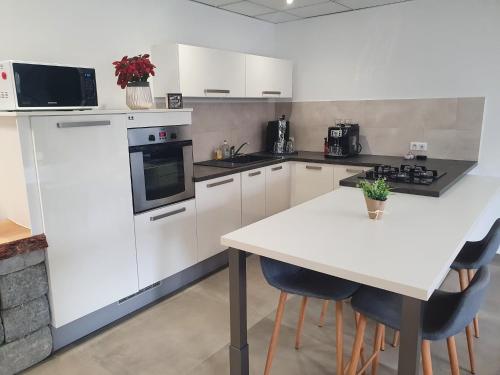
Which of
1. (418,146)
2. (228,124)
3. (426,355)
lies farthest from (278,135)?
(426,355)

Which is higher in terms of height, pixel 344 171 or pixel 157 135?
pixel 157 135

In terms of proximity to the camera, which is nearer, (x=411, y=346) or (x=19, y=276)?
(x=411, y=346)

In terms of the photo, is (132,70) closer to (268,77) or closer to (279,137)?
(268,77)

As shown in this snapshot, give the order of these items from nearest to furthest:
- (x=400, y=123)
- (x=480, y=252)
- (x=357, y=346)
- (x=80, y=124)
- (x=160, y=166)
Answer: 1. (x=357, y=346)
2. (x=480, y=252)
3. (x=80, y=124)
4. (x=160, y=166)
5. (x=400, y=123)

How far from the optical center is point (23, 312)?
213cm

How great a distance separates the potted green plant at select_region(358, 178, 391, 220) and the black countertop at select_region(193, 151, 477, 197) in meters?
0.60

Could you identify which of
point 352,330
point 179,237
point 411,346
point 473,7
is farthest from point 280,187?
point 411,346

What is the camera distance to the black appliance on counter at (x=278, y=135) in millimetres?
4410

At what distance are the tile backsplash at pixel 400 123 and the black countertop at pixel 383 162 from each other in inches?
5.2

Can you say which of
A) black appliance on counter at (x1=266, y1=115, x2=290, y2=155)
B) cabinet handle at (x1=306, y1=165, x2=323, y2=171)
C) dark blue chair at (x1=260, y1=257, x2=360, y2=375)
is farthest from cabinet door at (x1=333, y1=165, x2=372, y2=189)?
dark blue chair at (x1=260, y1=257, x2=360, y2=375)

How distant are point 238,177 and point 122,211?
121cm

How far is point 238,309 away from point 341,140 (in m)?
2.61

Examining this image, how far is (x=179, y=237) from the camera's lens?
2.98 metres

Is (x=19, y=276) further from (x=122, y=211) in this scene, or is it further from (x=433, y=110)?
(x=433, y=110)
